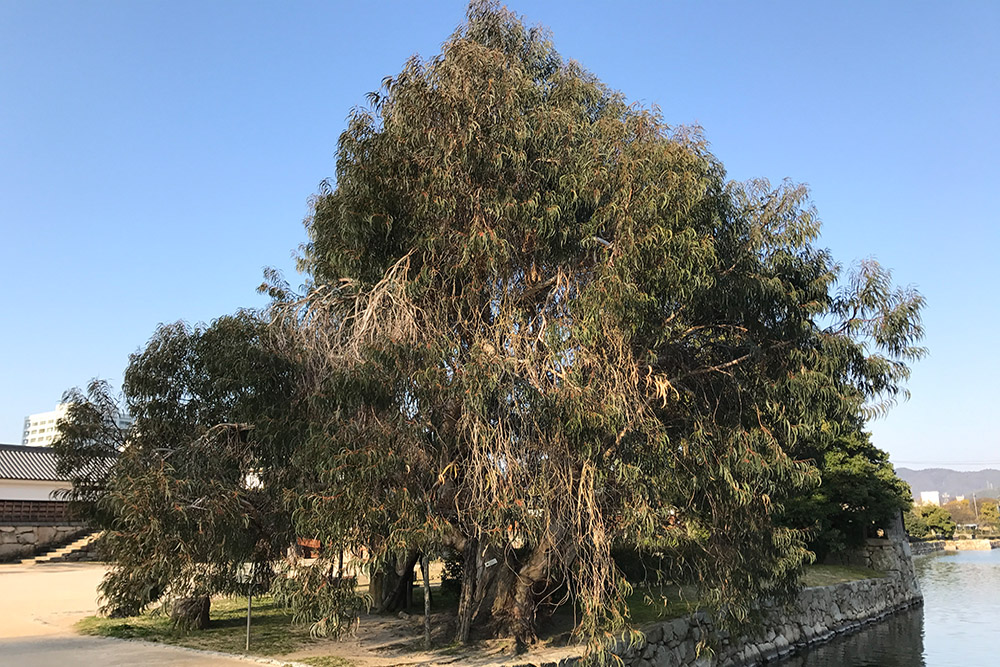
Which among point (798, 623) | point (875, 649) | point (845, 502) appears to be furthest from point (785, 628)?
point (845, 502)

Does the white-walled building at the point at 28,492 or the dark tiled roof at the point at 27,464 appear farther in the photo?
the dark tiled roof at the point at 27,464

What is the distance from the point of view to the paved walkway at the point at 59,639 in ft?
30.6

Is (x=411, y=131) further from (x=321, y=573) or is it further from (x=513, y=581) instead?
(x=513, y=581)

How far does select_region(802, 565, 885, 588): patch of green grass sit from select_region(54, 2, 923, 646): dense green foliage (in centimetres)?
1155

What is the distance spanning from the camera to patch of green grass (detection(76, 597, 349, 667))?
35.2ft

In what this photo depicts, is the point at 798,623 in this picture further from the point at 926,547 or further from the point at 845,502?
the point at 926,547

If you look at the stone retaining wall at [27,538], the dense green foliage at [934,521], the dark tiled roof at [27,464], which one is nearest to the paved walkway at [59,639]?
the stone retaining wall at [27,538]

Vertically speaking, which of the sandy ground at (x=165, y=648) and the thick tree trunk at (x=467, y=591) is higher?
the thick tree trunk at (x=467, y=591)

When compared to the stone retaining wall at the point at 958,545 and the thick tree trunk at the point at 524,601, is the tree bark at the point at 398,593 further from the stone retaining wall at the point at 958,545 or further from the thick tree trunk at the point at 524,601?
the stone retaining wall at the point at 958,545

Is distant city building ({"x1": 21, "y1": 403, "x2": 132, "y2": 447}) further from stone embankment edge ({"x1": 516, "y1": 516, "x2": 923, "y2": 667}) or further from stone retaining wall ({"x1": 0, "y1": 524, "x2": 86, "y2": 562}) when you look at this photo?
stone embankment edge ({"x1": 516, "y1": 516, "x2": 923, "y2": 667})

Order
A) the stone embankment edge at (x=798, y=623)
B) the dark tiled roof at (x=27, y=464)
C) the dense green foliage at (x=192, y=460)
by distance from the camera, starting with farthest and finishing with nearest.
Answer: the dark tiled roof at (x=27, y=464) < the stone embankment edge at (x=798, y=623) < the dense green foliage at (x=192, y=460)

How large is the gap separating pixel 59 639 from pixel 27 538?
19.3 meters

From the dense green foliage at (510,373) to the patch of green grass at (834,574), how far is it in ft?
37.9

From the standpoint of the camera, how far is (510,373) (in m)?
9.02
